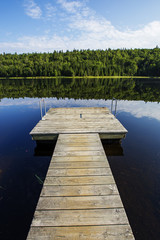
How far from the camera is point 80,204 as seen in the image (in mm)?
2748

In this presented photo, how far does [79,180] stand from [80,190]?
330mm

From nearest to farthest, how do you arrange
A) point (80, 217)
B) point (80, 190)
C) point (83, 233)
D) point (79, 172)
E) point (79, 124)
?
point (83, 233)
point (80, 217)
point (80, 190)
point (79, 172)
point (79, 124)

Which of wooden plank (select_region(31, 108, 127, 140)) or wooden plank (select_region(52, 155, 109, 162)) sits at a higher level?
wooden plank (select_region(31, 108, 127, 140))

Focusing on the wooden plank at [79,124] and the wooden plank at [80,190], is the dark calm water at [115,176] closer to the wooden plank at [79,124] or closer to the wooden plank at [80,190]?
the wooden plank at [79,124]

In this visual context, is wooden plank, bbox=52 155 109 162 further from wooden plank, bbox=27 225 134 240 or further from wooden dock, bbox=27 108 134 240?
wooden plank, bbox=27 225 134 240

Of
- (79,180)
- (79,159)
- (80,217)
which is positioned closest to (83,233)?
(80,217)

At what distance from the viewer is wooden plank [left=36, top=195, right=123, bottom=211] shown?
270 cm

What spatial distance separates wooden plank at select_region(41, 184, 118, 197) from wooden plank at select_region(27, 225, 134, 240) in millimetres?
705

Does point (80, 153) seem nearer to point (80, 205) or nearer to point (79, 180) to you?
point (79, 180)

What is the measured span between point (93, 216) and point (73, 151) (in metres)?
2.49

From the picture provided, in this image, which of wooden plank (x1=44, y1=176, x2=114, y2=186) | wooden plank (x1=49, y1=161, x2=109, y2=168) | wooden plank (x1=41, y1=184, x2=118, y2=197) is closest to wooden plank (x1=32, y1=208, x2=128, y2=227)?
wooden plank (x1=41, y1=184, x2=118, y2=197)

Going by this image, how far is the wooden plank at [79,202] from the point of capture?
270 cm

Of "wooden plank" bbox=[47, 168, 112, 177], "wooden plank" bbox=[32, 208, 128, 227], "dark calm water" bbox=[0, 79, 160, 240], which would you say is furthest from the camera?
"wooden plank" bbox=[47, 168, 112, 177]

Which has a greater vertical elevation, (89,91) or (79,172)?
(89,91)
